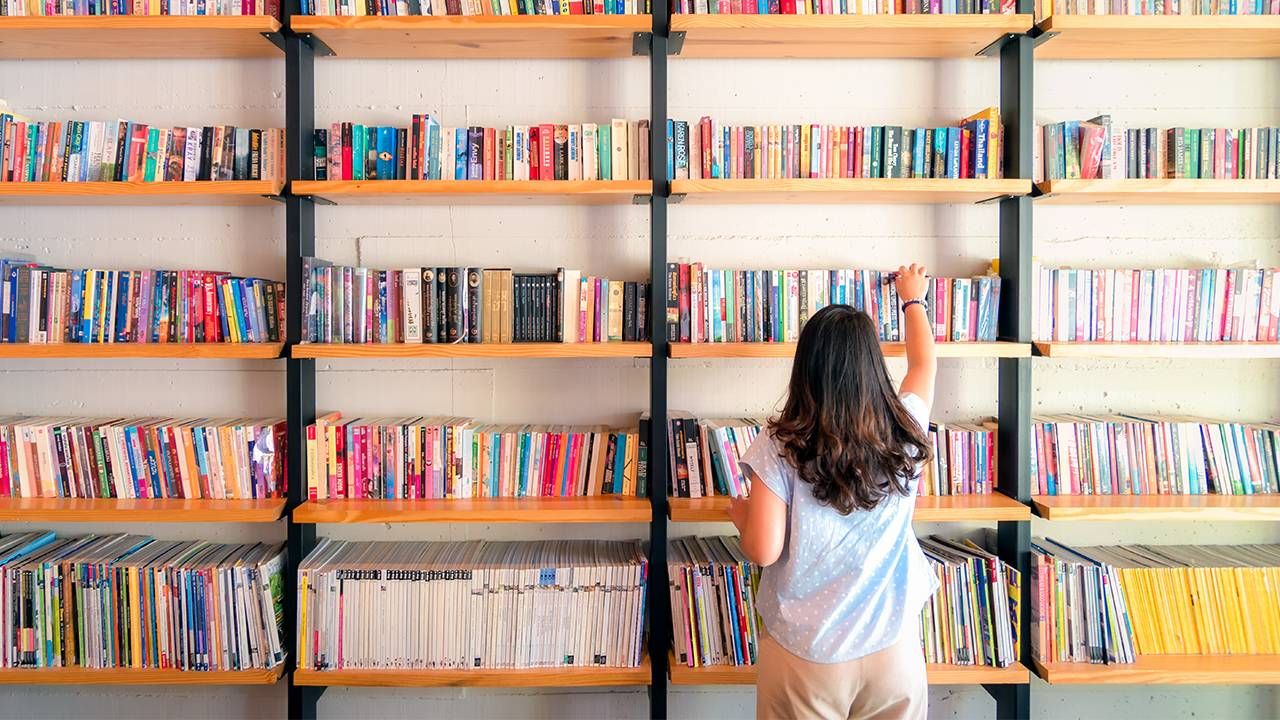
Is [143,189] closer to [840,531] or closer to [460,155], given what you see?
[460,155]

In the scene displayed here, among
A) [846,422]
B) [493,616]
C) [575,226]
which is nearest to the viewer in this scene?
[846,422]

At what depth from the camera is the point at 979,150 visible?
2100 millimetres

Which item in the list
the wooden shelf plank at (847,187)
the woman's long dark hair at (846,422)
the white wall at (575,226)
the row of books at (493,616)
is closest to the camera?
the woman's long dark hair at (846,422)

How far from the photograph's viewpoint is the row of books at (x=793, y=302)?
2.09 meters

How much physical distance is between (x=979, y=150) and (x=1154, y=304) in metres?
0.63

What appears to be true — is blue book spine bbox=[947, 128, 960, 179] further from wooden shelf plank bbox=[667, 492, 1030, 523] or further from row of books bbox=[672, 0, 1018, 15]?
wooden shelf plank bbox=[667, 492, 1030, 523]

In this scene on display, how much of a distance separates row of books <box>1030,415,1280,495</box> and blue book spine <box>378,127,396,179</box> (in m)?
1.88

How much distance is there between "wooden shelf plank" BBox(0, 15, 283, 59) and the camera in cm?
197

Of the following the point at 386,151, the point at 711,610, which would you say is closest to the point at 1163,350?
the point at 711,610

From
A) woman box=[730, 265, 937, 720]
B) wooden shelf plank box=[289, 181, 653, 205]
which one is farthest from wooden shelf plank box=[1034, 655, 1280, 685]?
wooden shelf plank box=[289, 181, 653, 205]

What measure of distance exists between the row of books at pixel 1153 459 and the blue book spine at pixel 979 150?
2.30 feet

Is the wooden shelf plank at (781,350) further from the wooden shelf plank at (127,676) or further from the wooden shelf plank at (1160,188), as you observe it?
the wooden shelf plank at (127,676)

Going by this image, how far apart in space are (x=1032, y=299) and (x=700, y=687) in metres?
1.46

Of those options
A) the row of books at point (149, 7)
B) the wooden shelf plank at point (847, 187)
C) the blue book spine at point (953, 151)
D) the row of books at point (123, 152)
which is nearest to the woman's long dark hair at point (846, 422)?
the wooden shelf plank at point (847, 187)
